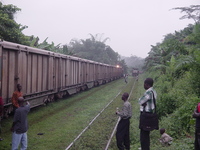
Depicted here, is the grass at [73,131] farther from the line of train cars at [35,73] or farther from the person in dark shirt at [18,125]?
the person in dark shirt at [18,125]

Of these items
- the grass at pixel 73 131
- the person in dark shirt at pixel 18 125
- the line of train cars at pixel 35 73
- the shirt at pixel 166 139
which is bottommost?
the grass at pixel 73 131

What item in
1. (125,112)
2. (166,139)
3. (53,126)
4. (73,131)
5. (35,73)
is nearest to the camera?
(125,112)

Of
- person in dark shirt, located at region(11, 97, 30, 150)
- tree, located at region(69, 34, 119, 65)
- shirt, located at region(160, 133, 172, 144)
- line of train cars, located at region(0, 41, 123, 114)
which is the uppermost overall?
tree, located at region(69, 34, 119, 65)

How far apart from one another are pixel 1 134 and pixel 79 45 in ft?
174

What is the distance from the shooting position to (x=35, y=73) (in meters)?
10.3

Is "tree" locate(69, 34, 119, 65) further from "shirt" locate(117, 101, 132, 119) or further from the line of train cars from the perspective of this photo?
"shirt" locate(117, 101, 132, 119)

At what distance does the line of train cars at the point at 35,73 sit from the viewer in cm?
793

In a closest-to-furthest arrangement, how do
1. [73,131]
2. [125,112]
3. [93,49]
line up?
[125,112]
[73,131]
[93,49]

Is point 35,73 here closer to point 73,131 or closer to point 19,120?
point 73,131

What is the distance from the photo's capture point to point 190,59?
9430 millimetres

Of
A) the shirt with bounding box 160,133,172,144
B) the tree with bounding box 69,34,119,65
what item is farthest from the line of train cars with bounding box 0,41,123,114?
the tree with bounding box 69,34,119,65

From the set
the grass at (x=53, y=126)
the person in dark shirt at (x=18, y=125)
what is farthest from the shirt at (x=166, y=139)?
the person in dark shirt at (x=18, y=125)

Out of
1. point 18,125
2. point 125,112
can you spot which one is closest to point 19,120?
point 18,125

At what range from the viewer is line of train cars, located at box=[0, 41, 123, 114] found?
7.93 metres
